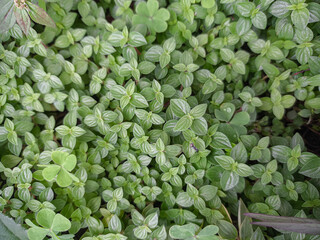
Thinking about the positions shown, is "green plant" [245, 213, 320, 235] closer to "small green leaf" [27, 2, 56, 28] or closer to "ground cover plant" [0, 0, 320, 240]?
"ground cover plant" [0, 0, 320, 240]

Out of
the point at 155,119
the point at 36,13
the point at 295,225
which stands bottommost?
the point at 295,225

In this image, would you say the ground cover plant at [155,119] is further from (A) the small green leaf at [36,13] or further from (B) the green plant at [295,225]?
(B) the green plant at [295,225]

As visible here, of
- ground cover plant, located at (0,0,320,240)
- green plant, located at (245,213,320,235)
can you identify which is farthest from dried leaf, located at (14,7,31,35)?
green plant, located at (245,213,320,235)

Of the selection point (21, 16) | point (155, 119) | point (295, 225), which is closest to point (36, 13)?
point (21, 16)

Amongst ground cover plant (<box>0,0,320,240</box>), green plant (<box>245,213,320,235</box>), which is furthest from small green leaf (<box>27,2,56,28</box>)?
green plant (<box>245,213,320,235</box>)

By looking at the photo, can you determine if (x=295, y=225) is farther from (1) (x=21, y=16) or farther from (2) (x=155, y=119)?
(1) (x=21, y=16)

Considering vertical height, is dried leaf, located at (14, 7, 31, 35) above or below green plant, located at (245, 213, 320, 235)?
above

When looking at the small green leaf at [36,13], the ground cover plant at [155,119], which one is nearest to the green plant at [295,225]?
the ground cover plant at [155,119]

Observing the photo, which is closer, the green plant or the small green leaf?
the green plant

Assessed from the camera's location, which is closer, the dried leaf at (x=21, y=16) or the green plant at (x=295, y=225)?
the green plant at (x=295, y=225)
